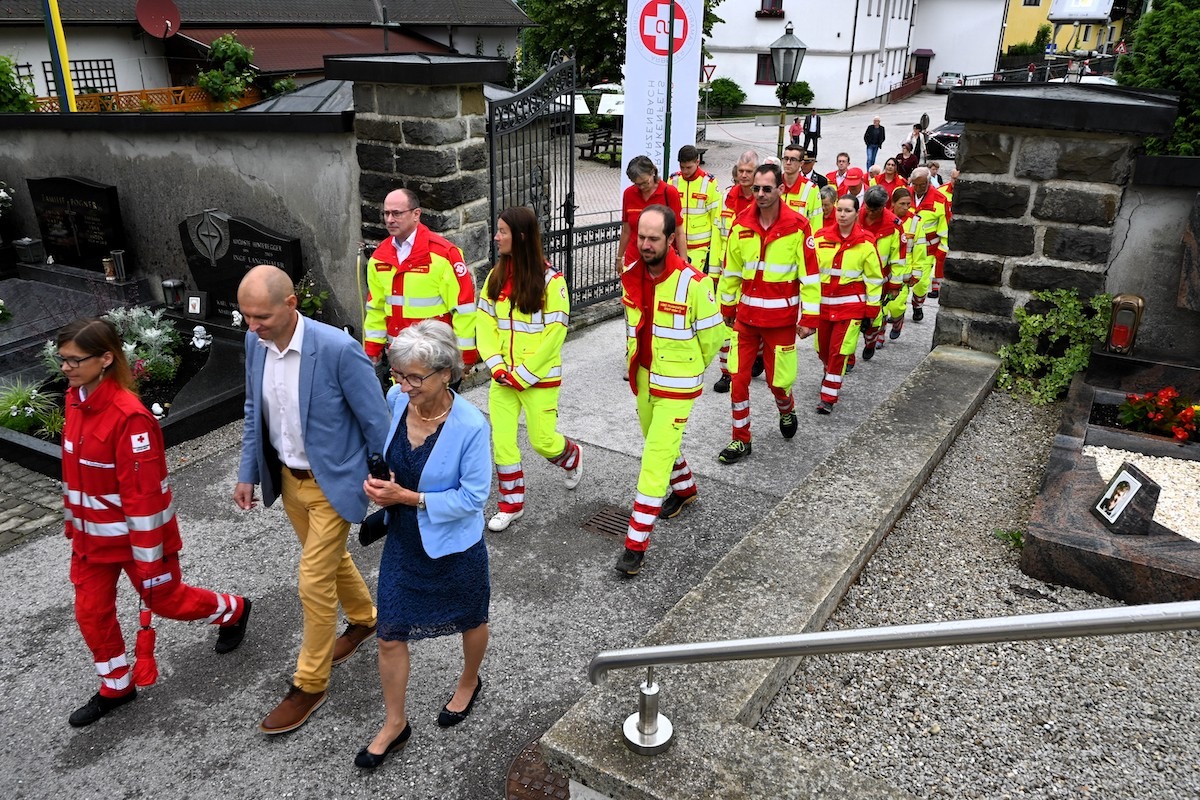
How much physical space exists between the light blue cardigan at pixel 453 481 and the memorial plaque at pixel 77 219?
806cm

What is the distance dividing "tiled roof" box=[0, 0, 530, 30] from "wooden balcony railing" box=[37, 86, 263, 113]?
9.80ft

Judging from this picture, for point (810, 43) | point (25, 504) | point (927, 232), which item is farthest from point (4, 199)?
point (810, 43)

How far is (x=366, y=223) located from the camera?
7828 millimetres

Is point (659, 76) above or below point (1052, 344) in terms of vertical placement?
above

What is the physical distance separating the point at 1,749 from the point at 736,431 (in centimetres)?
476

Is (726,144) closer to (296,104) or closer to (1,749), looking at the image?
(296,104)

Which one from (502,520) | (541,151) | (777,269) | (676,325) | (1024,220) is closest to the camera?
(676,325)

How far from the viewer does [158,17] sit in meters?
21.4

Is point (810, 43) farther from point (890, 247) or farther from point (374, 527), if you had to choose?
point (374, 527)

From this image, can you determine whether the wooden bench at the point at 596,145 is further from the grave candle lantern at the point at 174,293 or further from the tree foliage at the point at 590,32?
the grave candle lantern at the point at 174,293

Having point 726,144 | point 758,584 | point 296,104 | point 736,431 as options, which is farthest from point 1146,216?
point 726,144

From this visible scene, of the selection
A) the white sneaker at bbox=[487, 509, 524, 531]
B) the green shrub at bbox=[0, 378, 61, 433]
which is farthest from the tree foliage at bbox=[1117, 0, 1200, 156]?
the green shrub at bbox=[0, 378, 61, 433]

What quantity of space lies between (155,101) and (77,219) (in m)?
15.8

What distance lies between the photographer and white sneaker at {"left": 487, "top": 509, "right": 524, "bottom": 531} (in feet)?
17.8
